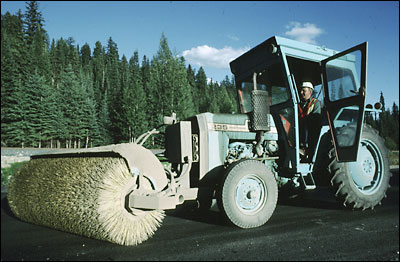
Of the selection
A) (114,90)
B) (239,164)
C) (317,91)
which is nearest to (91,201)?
(239,164)

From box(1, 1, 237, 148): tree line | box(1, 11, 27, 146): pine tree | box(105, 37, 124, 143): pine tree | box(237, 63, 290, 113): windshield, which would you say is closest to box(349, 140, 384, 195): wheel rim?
box(237, 63, 290, 113): windshield

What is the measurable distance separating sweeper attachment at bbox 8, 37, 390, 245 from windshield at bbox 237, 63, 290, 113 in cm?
2

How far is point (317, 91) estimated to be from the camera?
5.05 m

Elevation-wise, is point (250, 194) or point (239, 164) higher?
point (239, 164)

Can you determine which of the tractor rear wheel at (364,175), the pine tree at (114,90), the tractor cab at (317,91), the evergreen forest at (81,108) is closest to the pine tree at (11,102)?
the evergreen forest at (81,108)

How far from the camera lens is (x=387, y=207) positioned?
16.4 ft

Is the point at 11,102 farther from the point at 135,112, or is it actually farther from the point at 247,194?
the point at 247,194

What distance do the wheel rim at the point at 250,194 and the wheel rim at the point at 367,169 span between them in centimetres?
183

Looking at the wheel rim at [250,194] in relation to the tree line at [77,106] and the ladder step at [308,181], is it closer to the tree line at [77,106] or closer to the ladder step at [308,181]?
the ladder step at [308,181]

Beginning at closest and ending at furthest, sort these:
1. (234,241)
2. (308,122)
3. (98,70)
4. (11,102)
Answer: (234,241) → (308,122) → (11,102) → (98,70)

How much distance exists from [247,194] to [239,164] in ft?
1.43

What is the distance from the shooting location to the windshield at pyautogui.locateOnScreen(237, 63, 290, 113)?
496 centimetres

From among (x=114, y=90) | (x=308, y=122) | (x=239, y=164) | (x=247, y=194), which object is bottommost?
(x=247, y=194)

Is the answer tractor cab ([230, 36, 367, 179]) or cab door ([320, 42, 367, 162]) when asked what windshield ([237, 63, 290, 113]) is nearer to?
tractor cab ([230, 36, 367, 179])
